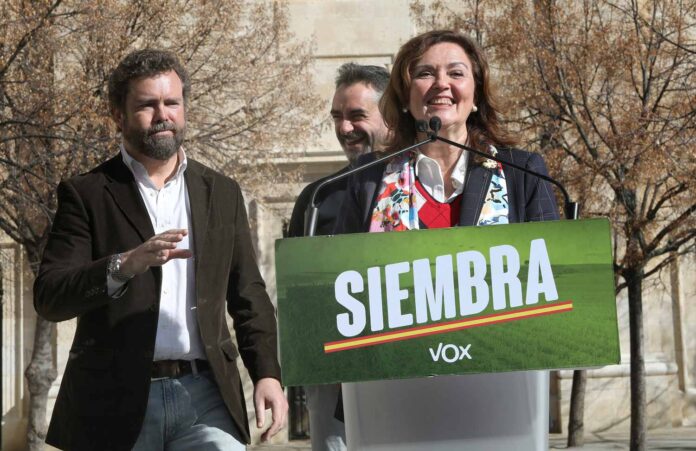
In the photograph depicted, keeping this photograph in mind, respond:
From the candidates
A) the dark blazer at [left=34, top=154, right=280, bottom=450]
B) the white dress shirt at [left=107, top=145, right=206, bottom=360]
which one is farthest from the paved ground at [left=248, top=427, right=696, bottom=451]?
the white dress shirt at [left=107, top=145, right=206, bottom=360]

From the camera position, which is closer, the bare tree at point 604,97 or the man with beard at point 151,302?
the man with beard at point 151,302

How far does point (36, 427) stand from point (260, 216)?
577cm

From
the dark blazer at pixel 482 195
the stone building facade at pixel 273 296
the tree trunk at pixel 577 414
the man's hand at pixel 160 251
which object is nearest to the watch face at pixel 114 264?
the man's hand at pixel 160 251

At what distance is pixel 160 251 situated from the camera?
310cm

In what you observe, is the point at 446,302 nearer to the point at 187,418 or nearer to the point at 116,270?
the point at 116,270

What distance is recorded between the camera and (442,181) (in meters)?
3.20

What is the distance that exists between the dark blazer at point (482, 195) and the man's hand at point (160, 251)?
435 millimetres

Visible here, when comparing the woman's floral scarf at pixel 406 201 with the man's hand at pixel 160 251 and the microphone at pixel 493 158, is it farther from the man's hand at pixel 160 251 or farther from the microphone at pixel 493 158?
the man's hand at pixel 160 251

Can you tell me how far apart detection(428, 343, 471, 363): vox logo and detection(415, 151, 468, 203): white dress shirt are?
26.9 inches

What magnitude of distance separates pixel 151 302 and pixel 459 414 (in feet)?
3.83

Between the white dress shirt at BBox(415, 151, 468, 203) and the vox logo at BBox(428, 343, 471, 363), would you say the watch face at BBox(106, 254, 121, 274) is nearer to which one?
the white dress shirt at BBox(415, 151, 468, 203)

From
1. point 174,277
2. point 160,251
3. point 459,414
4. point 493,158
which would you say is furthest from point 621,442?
point 459,414

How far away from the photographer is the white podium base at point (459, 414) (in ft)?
8.82

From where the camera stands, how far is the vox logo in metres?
2.57
